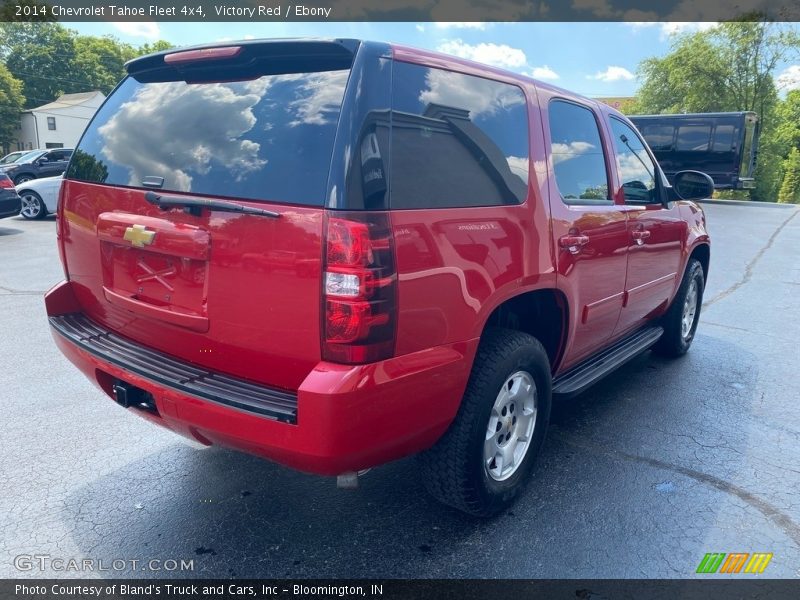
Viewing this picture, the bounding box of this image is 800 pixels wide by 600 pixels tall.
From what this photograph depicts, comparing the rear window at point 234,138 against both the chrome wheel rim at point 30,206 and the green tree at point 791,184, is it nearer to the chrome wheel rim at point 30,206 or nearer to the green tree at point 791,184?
the chrome wheel rim at point 30,206

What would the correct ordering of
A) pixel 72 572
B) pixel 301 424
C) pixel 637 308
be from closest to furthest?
pixel 301 424 → pixel 72 572 → pixel 637 308

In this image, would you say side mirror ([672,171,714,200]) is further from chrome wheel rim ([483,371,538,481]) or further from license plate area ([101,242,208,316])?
license plate area ([101,242,208,316])

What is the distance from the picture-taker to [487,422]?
2.57 m

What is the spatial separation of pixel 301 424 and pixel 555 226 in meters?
1.65

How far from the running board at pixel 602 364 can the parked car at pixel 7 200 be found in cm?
1184

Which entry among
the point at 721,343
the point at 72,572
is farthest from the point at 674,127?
the point at 72,572

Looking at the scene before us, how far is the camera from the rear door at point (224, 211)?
6.82ft

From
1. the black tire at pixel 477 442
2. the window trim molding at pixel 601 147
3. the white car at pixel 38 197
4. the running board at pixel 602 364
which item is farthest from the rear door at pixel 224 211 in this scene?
the white car at pixel 38 197

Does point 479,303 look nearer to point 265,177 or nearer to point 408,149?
point 408,149

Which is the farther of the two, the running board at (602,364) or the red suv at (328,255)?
the running board at (602,364)

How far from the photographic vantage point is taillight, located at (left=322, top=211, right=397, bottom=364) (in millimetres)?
1987

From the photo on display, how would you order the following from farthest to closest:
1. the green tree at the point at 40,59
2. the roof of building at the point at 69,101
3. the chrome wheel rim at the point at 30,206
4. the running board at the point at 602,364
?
the green tree at the point at 40,59 → the roof of building at the point at 69,101 → the chrome wheel rim at the point at 30,206 → the running board at the point at 602,364

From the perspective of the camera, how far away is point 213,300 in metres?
2.27

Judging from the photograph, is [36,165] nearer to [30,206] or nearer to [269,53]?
[30,206]
